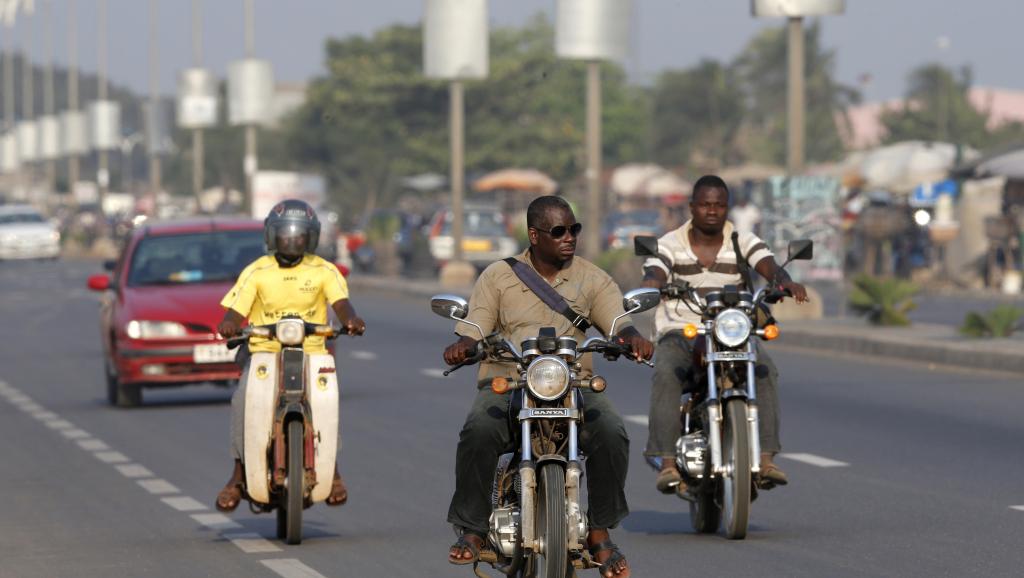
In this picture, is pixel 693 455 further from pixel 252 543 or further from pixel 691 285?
pixel 252 543

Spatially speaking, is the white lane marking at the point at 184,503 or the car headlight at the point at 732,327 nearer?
the car headlight at the point at 732,327

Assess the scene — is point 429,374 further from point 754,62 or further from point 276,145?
point 276,145

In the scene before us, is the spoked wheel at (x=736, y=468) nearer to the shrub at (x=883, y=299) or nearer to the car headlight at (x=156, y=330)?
the car headlight at (x=156, y=330)

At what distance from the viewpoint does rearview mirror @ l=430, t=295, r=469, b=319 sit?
7.88m

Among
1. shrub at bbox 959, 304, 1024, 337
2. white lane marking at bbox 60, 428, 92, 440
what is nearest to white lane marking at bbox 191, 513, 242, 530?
white lane marking at bbox 60, 428, 92, 440

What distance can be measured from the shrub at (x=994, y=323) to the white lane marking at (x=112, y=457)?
1094 cm

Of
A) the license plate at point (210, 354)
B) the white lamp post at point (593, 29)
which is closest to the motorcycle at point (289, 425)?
the license plate at point (210, 354)

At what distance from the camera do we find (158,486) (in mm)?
13094

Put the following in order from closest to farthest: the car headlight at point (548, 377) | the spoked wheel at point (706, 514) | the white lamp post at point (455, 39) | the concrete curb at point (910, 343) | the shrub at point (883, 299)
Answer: the car headlight at point (548, 377) < the spoked wheel at point (706, 514) < the concrete curb at point (910, 343) < the shrub at point (883, 299) < the white lamp post at point (455, 39)

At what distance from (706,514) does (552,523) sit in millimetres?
3172

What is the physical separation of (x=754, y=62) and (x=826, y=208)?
7743 centimetres

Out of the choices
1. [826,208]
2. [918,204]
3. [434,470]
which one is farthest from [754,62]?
[434,470]

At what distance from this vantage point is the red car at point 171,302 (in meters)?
18.6

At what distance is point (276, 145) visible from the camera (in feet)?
414
